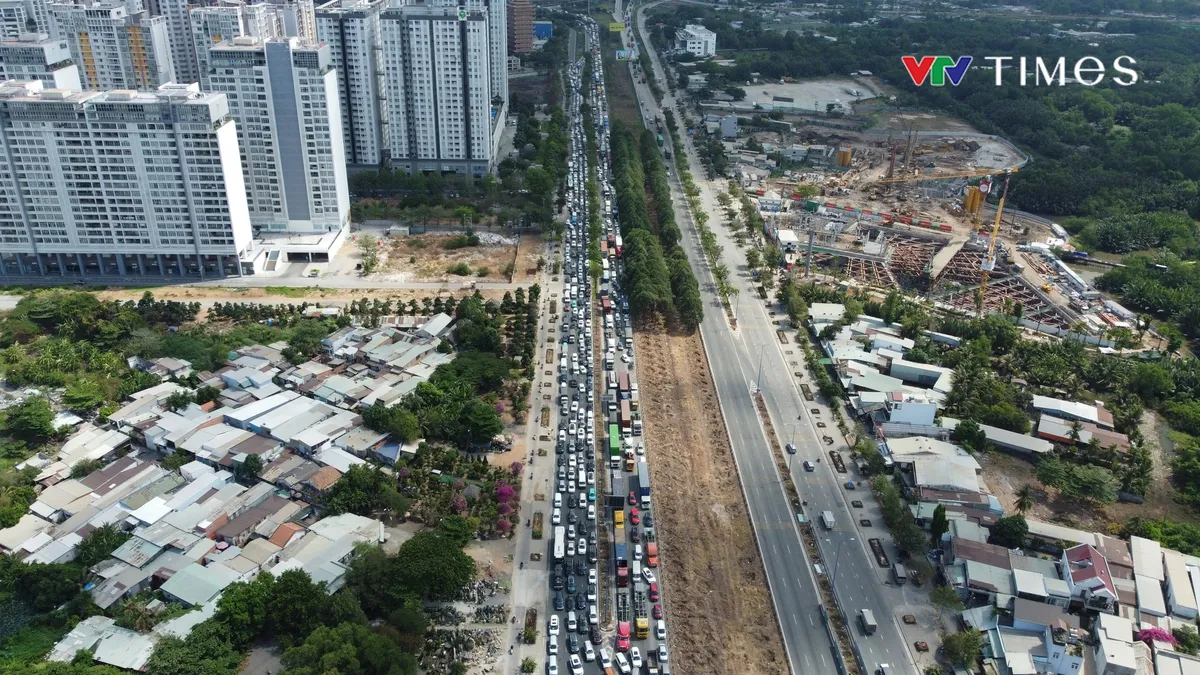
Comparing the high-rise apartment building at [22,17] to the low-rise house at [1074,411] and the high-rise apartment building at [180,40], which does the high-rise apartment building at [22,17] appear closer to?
the high-rise apartment building at [180,40]

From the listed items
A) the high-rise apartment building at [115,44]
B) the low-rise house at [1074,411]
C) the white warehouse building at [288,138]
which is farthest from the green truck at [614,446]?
the high-rise apartment building at [115,44]

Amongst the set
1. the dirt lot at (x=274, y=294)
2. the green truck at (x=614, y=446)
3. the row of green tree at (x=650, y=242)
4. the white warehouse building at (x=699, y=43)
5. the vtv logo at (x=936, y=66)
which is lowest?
the green truck at (x=614, y=446)

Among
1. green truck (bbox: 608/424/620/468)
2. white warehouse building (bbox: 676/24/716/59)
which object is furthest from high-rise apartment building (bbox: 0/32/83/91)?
white warehouse building (bbox: 676/24/716/59)

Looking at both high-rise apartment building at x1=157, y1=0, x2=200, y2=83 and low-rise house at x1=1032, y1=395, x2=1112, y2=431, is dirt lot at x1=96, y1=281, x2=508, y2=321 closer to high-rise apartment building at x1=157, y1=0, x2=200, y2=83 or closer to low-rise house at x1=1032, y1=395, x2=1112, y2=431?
high-rise apartment building at x1=157, y1=0, x2=200, y2=83

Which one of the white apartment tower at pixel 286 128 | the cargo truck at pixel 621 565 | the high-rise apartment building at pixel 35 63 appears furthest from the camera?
the high-rise apartment building at pixel 35 63

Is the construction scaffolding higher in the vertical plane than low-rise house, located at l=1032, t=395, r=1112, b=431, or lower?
lower

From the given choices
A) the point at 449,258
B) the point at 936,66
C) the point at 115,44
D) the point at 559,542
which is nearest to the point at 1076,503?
the point at 559,542

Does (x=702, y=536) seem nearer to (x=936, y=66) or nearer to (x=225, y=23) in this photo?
(x=225, y=23)

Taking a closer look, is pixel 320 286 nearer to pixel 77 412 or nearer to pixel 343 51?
pixel 77 412
